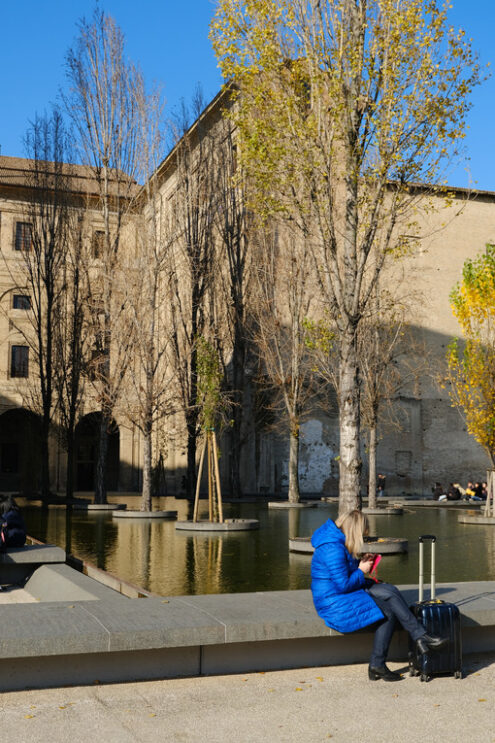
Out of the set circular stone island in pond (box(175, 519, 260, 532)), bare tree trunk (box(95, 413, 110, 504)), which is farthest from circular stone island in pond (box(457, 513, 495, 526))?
bare tree trunk (box(95, 413, 110, 504))

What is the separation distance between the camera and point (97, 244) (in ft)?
96.3

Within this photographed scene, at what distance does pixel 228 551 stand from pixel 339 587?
25.4ft

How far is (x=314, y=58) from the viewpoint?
47.5 feet

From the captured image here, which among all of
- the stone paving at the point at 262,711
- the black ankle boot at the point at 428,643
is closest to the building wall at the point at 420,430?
the black ankle boot at the point at 428,643

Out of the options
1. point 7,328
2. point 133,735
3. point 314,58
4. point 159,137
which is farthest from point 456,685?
point 7,328

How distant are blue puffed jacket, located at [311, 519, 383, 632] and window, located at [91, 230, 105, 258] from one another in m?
21.9

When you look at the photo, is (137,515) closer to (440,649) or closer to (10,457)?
(440,649)

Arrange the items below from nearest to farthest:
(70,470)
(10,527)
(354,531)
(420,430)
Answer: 1. (354,531)
2. (10,527)
3. (70,470)
4. (420,430)

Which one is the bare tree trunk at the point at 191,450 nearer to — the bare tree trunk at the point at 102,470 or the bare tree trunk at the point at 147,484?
the bare tree trunk at the point at 102,470

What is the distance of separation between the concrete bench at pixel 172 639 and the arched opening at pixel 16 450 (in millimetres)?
39519

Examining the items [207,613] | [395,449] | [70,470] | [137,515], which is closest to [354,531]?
[207,613]

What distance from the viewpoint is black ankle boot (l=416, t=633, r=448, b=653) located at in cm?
618

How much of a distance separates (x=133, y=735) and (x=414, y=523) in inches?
663

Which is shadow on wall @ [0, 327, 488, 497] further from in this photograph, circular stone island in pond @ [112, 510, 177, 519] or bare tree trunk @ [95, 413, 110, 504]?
circular stone island in pond @ [112, 510, 177, 519]
